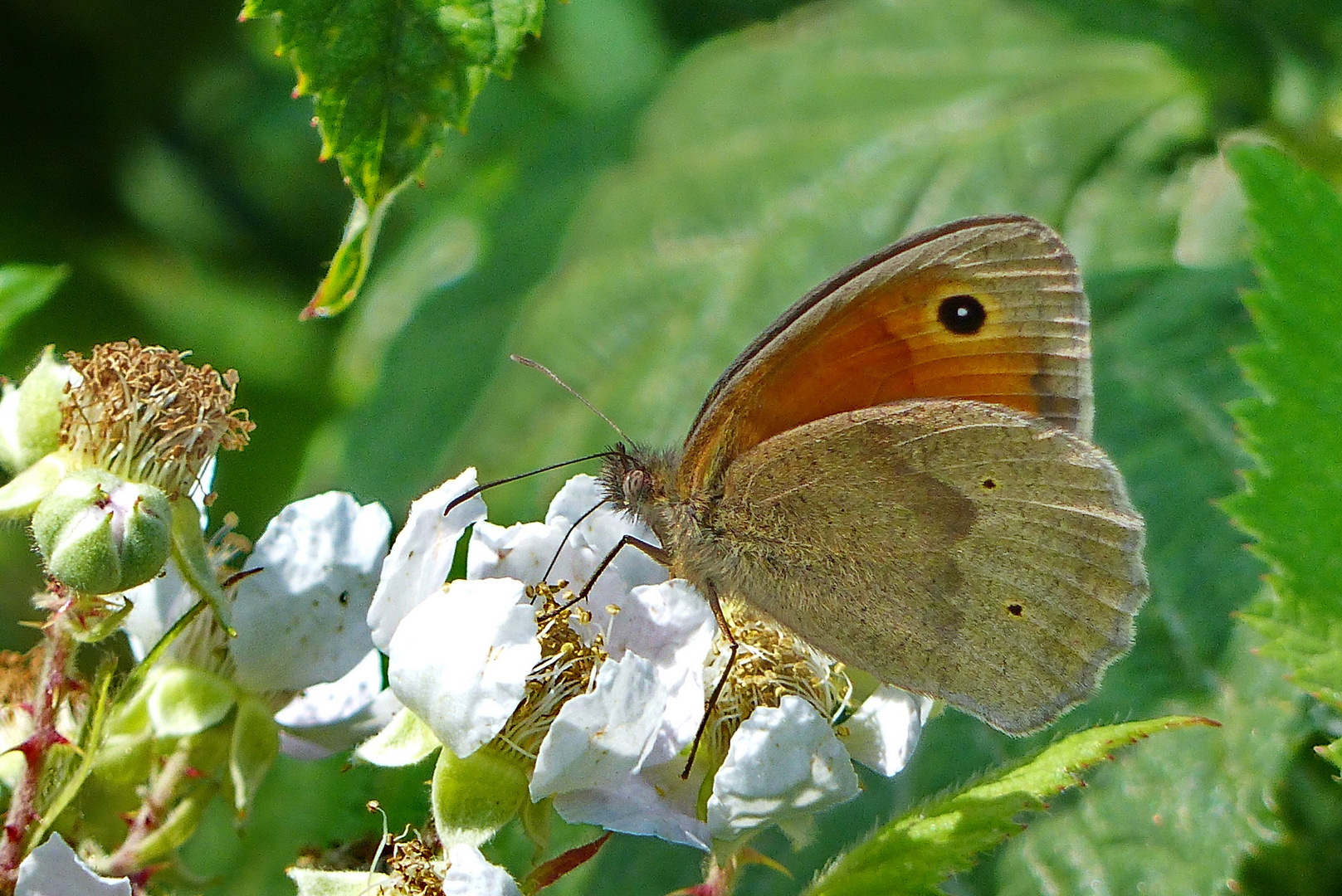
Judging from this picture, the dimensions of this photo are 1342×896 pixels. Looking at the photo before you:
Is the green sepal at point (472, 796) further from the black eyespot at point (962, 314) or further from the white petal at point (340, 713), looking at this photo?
the black eyespot at point (962, 314)

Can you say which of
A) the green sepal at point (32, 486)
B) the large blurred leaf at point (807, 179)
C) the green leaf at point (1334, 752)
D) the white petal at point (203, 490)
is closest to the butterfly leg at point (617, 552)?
the white petal at point (203, 490)

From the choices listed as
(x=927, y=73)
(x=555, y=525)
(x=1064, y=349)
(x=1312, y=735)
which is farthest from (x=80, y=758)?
(x=927, y=73)

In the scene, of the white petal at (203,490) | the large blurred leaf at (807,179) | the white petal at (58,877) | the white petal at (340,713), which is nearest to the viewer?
the white petal at (58,877)

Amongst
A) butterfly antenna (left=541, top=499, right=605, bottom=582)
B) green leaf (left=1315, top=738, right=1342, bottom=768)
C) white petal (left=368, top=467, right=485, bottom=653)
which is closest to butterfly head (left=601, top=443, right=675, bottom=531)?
butterfly antenna (left=541, top=499, right=605, bottom=582)

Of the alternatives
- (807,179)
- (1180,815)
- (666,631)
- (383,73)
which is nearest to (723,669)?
(666,631)

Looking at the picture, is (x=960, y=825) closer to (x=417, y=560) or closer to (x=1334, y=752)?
(x=1334, y=752)

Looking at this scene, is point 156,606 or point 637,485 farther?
point 637,485
